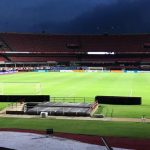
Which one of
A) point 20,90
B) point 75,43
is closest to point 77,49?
point 75,43

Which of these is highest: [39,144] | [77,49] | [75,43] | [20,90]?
[75,43]

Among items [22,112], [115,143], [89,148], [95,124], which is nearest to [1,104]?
[22,112]

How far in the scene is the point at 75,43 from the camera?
115875 millimetres

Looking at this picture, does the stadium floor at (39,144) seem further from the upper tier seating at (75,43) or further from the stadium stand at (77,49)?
the upper tier seating at (75,43)

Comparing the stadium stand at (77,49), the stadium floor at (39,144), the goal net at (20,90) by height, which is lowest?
the stadium floor at (39,144)

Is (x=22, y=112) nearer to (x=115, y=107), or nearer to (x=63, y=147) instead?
(x=115, y=107)

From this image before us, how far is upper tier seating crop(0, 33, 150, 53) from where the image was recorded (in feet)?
368

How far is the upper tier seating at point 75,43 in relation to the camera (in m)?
112

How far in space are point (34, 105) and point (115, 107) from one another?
6.41m

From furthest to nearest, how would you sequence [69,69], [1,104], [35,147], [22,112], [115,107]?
[69,69] < [1,104] < [115,107] < [22,112] < [35,147]

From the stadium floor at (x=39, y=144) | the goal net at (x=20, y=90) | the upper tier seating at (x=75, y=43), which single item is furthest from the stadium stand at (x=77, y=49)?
the stadium floor at (x=39, y=144)

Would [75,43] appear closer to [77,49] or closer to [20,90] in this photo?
[77,49]

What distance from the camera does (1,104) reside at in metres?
31.8

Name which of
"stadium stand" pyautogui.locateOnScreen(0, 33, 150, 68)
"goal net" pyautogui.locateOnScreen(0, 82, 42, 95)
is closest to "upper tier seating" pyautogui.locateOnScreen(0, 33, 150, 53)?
"stadium stand" pyautogui.locateOnScreen(0, 33, 150, 68)
